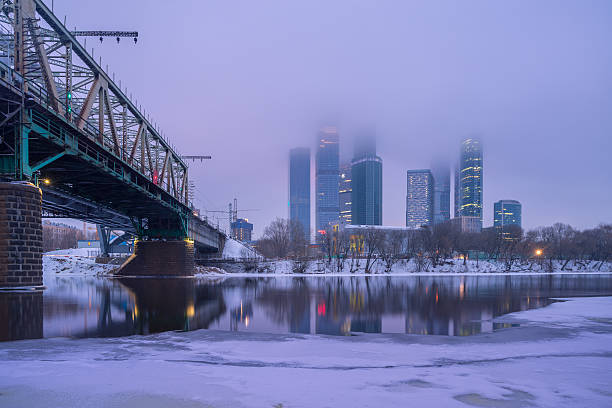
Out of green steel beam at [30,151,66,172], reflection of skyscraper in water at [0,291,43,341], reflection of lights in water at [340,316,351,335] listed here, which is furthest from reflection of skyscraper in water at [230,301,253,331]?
green steel beam at [30,151,66,172]

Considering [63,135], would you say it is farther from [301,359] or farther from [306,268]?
[306,268]

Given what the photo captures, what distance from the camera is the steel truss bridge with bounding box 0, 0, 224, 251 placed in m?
21.2

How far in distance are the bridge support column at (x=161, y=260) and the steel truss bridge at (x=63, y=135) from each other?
236cm

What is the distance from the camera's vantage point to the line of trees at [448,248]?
87250mm

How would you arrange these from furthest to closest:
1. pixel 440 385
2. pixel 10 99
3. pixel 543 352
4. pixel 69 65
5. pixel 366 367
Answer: pixel 69 65
pixel 10 99
pixel 543 352
pixel 366 367
pixel 440 385

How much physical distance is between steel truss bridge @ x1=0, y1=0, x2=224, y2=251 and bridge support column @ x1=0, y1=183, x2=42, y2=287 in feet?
3.92

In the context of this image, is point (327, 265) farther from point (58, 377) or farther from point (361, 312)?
point (58, 377)

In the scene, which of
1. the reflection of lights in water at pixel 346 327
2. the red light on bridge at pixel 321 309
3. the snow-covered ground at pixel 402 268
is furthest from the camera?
the snow-covered ground at pixel 402 268

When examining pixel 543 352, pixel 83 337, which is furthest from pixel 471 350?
pixel 83 337

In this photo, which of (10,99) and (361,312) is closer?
(361,312)

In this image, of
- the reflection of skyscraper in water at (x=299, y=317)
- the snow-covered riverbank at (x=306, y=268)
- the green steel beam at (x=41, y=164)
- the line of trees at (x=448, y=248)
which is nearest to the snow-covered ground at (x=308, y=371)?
the reflection of skyscraper in water at (x=299, y=317)

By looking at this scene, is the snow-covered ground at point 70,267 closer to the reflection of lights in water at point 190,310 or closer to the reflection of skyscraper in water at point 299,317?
the reflection of lights in water at point 190,310

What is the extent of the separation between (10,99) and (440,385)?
25.6m

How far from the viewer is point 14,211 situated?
20.2 meters
